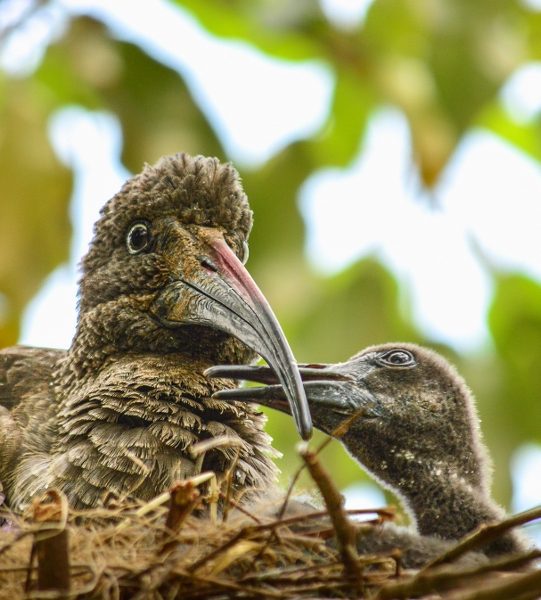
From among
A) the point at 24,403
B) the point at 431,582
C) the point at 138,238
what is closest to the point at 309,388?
the point at 138,238

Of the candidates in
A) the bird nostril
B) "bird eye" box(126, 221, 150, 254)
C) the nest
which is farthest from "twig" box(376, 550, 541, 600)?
"bird eye" box(126, 221, 150, 254)

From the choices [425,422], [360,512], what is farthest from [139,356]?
[360,512]

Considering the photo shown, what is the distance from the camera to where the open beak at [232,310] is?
17.1 feet

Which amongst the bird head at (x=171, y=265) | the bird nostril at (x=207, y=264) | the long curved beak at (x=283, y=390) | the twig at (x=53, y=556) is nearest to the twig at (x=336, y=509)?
the twig at (x=53, y=556)

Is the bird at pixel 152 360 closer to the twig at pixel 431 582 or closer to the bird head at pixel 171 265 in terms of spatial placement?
the bird head at pixel 171 265

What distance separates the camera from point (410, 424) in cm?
551

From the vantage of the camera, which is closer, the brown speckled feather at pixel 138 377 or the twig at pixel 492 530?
the twig at pixel 492 530

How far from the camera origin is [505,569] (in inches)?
163

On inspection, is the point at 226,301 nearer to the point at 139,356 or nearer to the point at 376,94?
the point at 139,356

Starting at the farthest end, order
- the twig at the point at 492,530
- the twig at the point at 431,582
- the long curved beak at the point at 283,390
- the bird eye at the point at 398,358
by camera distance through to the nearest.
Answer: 1. the bird eye at the point at 398,358
2. the long curved beak at the point at 283,390
3. the twig at the point at 492,530
4. the twig at the point at 431,582

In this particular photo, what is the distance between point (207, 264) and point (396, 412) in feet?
3.29

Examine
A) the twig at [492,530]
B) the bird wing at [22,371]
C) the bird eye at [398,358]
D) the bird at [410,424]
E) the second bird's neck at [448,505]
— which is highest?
the bird wing at [22,371]

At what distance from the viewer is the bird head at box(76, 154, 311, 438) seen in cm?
593

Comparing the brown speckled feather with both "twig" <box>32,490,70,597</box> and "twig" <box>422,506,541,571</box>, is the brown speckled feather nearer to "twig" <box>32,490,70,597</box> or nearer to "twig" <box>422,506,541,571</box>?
"twig" <box>32,490,70,597</box>
